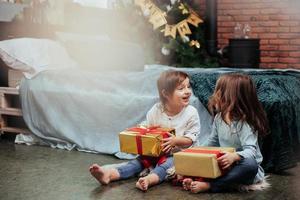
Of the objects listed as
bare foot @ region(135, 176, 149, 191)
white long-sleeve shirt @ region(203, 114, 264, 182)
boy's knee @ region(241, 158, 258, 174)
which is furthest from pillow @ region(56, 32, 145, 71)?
boy's knee @ region(241, 158, 258, 174)

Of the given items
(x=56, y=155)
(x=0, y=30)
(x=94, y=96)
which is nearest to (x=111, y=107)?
(x=94, y=96)

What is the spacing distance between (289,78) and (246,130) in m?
0.86

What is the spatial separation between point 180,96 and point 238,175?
48 centimetres

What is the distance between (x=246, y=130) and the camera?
2.00 metres

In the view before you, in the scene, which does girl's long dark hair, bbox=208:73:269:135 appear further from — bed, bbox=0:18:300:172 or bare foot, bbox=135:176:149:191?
bare foot, bbox=135:176:149:191

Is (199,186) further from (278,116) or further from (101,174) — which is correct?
(278,116)

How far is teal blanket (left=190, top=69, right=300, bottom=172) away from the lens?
232cm

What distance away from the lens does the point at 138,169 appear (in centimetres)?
221

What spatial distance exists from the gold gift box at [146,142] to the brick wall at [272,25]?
3.07 metres

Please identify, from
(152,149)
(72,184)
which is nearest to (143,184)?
(152,149)

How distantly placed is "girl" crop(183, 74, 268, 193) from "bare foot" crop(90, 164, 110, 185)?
0.35 m

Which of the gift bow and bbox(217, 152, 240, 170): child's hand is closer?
bbox(217, 152, 240, 170): child's hand

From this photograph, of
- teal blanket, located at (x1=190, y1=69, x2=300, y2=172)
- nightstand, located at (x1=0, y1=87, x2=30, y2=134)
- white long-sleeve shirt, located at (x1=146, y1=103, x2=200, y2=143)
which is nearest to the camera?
white long-sleeve shirt, located at (x1=146, y1=103, x2=200, y2=143)

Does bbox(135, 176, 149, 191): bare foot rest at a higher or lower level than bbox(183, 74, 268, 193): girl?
lower
